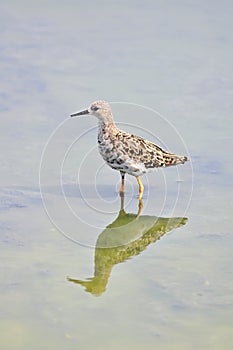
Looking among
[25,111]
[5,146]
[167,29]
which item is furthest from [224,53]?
[5,146]

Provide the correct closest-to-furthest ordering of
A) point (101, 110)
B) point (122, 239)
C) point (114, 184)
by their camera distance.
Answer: point (122, 239) → point (101, 110) → point (114, 184)

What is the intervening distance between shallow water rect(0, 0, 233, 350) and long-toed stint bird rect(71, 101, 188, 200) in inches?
12.9

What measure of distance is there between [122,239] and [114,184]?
148cm

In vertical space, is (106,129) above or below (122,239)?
above

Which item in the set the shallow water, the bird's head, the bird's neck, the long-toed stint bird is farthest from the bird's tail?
the bird's head

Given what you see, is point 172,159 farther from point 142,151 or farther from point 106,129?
point 106,129

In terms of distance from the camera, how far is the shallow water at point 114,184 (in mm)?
7512

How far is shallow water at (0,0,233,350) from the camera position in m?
7.51

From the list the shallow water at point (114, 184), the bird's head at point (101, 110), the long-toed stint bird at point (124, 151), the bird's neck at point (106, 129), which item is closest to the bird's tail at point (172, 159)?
the long-toed stint bird at point (124, 151)

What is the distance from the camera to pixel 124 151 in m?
10.1

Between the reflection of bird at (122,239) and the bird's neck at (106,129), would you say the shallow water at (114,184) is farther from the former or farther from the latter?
the bird's neck at (106,129)

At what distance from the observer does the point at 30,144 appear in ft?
36.7

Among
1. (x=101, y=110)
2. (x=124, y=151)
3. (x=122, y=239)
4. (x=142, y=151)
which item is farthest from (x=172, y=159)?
(x=122, y=239)

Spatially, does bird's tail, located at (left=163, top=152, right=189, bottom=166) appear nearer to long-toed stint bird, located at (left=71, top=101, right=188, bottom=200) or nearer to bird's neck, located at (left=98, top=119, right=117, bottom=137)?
long-toed stint bird, located at (left=71, top=101, right=188, bottom=200)
